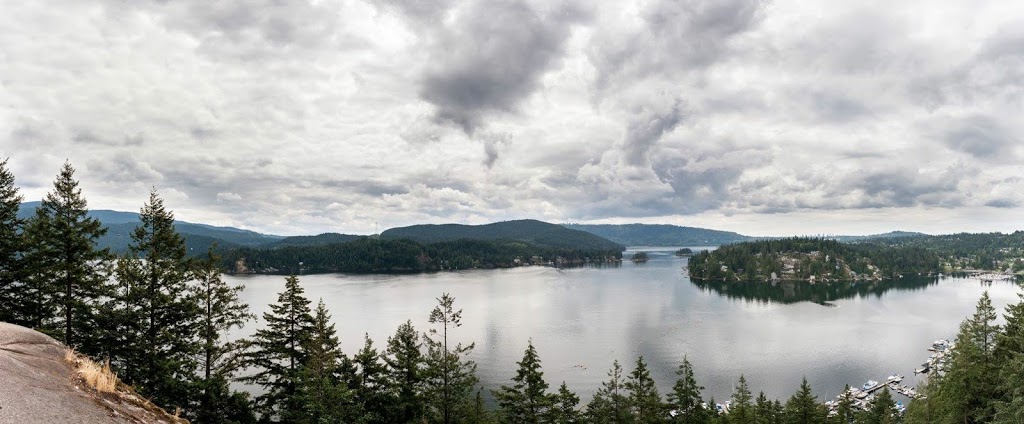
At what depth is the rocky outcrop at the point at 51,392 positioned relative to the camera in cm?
643

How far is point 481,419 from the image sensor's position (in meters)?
33.2

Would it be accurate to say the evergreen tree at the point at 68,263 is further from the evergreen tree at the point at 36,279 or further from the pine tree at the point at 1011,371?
the pine tree at the point at 1011,371

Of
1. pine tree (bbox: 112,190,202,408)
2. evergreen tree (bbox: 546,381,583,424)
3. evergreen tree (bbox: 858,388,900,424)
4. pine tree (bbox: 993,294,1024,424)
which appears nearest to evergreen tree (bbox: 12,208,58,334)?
pine tree (bbox: 112,190,202,408)

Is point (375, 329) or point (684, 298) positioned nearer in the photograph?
point (375, 329)

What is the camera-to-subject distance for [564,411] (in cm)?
3491

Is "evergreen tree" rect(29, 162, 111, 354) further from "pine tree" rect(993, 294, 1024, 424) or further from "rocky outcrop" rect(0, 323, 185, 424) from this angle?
"pine tree" rect(993, 294, 1024, 424)

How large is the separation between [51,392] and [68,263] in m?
20.1

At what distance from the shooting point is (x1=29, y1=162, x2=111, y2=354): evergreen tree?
70.8 feet

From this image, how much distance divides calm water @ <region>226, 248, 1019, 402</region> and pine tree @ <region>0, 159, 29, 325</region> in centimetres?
4487

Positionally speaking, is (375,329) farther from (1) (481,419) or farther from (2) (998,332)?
(2) (998,332)

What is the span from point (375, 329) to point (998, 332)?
272ft

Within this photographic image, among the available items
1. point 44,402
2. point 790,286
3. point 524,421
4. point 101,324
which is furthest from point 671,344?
point 790,286

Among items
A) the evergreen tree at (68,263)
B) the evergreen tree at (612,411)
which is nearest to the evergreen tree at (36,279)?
the evergreen tree at (68,263)

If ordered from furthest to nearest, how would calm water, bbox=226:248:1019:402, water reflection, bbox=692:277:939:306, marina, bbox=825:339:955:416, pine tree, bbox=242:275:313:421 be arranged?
water reflection, bbox=692:277:939:306 → calm water, bbox=226:248:1019:402 → marina, bbox=825:339:955:416 → pine tree, bbox=242:275:313:421
